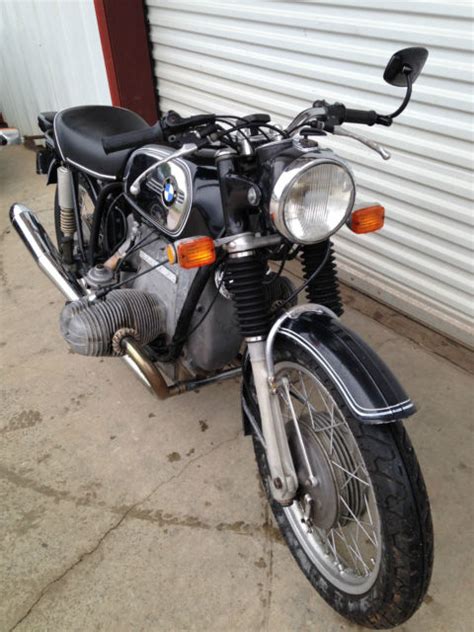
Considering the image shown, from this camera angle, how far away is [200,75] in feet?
11.4

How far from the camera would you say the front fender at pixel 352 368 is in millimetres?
1161

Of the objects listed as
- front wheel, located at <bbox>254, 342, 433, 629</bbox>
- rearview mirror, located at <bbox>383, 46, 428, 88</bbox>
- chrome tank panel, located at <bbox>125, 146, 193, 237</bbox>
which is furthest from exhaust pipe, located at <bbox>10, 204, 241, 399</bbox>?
rearview mirror, located at <bbox>383, 46, 428, 88</bbox>

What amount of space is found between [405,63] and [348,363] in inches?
29.2

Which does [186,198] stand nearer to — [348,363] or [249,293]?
[249,293]

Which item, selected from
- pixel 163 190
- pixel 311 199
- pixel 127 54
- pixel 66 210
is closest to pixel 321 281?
pixel 311 199

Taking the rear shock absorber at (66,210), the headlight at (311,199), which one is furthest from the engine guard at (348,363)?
the rear shock absorber at (66,210)

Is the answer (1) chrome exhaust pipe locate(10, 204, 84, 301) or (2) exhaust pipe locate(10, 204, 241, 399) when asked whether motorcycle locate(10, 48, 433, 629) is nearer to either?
(2) exhaust pipe locate(10, 204, 241, 399)

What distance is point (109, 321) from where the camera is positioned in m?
1.81

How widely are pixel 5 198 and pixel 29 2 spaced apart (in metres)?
1.76

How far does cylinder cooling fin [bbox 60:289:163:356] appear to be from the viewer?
1.80m

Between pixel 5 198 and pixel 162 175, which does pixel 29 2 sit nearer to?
pixel 5 198

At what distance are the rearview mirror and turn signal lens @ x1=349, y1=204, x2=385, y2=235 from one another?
0.32 metres

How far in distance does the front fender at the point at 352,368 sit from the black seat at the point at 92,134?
3.36 ft

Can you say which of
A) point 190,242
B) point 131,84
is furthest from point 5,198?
point 190,242
